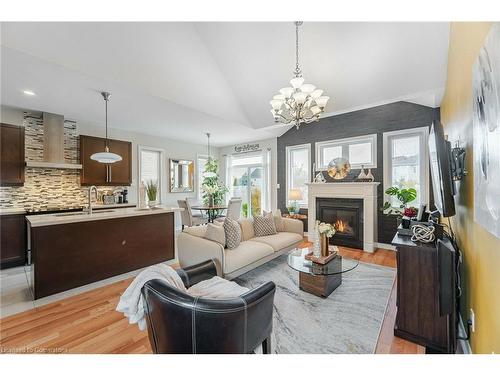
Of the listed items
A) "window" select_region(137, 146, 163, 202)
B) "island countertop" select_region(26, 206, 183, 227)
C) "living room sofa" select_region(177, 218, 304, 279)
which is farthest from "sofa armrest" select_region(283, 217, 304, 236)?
"window" select_region(137, 146, 163, 202)

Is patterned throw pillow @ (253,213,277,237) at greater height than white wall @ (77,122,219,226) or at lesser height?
lesser

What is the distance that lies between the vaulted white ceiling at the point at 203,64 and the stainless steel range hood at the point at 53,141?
0.88ft

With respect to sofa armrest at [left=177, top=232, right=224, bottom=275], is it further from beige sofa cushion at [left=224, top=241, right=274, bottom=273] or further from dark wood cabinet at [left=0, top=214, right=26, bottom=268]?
dark wood cabinet at [left=0, top=214, right=26, bottom=268]

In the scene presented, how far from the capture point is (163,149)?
20.3 feet

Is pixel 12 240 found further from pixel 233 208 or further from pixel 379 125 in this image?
pixel 379 125

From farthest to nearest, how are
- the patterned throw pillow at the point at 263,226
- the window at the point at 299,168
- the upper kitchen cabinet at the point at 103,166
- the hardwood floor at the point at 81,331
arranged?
the window at the point at 299,168 < the upper kitchen cabinet at the point at 103,166 < the patterned throw pillow at the point at 263,226 < the hardwood floor at the point at 81,331

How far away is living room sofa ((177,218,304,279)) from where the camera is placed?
2.67m

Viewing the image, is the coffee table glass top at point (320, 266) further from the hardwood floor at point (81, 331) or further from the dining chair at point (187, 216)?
the dining chair at point (187, 216)

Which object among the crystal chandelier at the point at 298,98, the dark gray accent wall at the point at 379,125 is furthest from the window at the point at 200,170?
the crystal chandelier at the point at 298,98

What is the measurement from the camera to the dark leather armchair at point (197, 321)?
45.8 inches

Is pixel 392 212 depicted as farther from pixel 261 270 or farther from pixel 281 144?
pixel 281 144

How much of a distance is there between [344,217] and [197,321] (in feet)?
14.2

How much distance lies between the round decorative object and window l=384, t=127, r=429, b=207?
74 centimetres

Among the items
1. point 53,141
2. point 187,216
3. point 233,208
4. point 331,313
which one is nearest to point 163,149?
point 187,216
